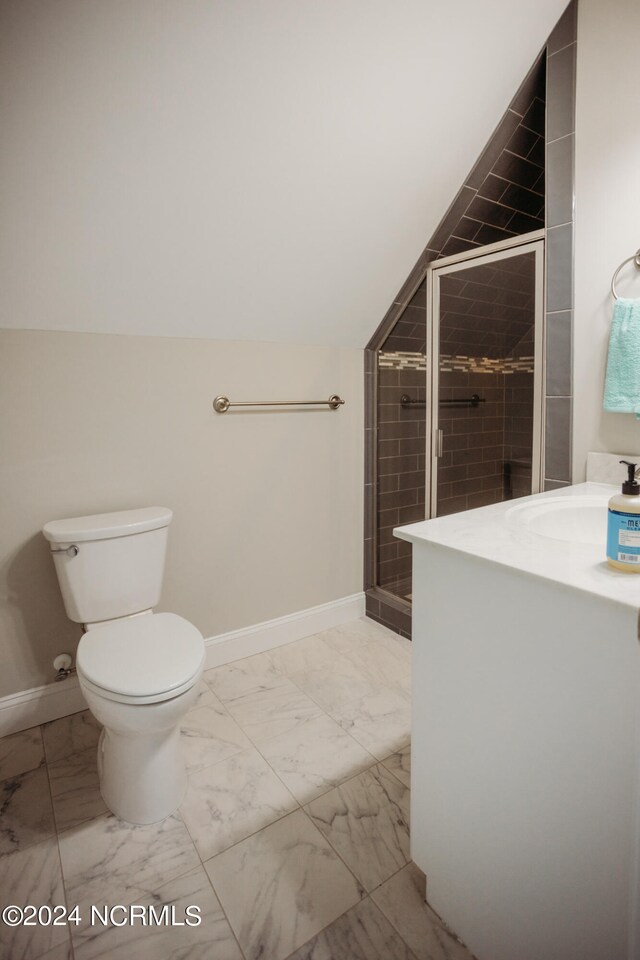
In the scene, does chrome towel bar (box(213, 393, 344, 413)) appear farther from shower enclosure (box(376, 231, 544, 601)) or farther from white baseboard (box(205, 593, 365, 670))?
white baseboard (box(205, 593, 365, 670))

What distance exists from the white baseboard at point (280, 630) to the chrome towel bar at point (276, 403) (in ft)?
3.22

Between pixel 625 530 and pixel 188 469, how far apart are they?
1.64 m

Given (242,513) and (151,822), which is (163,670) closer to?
(151,822)

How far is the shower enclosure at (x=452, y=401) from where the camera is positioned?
2326 mm

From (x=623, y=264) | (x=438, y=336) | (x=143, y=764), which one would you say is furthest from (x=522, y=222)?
(x=143, y=764)

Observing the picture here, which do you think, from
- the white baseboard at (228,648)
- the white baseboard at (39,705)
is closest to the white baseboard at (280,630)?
the white baseboard at (228,648)

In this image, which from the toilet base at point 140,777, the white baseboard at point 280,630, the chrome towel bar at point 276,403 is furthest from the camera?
the white baseboard at point 280,630

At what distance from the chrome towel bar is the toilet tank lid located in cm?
49

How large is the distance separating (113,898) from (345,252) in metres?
2.17

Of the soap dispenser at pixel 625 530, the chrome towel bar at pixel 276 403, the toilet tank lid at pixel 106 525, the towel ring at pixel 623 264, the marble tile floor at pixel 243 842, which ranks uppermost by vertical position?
the towel ring at pixel 623 264

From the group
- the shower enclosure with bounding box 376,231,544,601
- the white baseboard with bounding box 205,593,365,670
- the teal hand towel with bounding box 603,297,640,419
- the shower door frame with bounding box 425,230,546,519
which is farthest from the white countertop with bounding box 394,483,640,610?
the white baseboard with bounding box 205,593,365,670

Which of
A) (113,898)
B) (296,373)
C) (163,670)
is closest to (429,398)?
(296,373)

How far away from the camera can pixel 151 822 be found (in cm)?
149

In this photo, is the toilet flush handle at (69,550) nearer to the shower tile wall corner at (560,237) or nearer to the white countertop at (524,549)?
the white countertop at (524,549)
